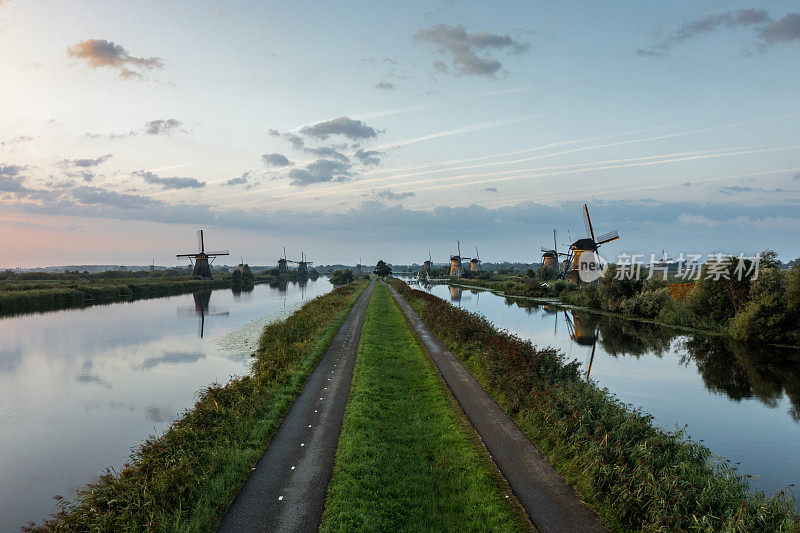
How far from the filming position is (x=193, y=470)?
368 inches

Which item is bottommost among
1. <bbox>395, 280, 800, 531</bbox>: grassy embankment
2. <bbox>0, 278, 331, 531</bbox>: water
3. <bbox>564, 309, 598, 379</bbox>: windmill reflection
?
<bbox>564, 309, 598, 379</bbox>: windmill reflection

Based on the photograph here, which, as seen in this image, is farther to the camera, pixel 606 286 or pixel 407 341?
pixel 606 286

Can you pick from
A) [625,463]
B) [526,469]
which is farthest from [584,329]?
[625,463]

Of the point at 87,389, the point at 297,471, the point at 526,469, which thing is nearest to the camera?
the point at 297,471

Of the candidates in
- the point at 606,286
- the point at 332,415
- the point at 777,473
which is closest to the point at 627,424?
the point at 777,473

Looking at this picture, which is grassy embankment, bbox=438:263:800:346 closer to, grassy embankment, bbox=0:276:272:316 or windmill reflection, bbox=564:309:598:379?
windmill reflection, bbox=564:309:598:379

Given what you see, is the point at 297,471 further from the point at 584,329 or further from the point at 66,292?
the point at 66,292

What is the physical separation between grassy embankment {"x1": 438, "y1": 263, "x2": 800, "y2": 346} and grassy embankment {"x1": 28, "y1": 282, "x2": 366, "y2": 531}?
35.0 meters

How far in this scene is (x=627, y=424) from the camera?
9961 millimetres

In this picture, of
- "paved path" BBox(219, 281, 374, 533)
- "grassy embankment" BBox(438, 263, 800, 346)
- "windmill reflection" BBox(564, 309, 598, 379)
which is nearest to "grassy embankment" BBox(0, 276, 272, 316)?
"paved path" BBox(219, 281, 374, 533)

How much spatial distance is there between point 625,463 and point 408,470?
5127 mm

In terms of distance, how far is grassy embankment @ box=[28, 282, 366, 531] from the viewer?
764cm

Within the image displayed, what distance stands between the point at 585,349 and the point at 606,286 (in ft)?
80.6

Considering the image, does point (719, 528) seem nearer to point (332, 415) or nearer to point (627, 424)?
point (627, 424)
